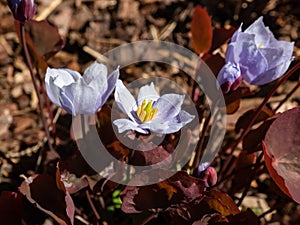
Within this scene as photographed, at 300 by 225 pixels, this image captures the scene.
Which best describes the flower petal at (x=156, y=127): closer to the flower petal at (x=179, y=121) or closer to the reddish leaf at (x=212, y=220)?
the flower petal at (x=179, y=121)

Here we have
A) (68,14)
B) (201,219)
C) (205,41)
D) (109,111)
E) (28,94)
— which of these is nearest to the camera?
(201,219)

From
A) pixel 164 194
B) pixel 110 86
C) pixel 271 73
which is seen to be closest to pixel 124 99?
pixel 110 86

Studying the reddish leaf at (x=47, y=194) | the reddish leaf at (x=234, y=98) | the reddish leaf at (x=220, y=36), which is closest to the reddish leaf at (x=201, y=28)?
the reddish leaf at (x=220, y=36)

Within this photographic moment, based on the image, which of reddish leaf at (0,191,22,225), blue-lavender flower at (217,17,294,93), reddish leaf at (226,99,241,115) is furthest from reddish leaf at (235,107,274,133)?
reddish leaf at (0,191,22,225)

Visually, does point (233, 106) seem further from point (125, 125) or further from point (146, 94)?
point (125, 125)

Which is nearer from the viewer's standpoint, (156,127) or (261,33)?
(156,127)

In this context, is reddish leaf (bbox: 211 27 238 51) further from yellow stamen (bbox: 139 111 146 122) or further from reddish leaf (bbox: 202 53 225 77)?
yellow stamen (bbox: 139 111 146 122)

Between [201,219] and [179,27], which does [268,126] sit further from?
[179,27]

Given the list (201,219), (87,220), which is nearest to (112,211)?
(87,220)
